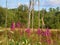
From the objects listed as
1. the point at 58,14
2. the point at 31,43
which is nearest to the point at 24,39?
the point at 31,43

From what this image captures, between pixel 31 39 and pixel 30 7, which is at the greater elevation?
pixel 30 7

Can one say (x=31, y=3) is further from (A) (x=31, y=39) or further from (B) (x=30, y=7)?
(A) (x=31, y=39)

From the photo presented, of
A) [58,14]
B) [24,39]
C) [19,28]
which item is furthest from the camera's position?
[58,14]

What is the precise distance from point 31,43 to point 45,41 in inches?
18.9

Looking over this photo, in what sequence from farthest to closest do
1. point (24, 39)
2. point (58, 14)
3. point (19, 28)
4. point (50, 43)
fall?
point (58, 14), point (24, 39), point (50, 43), point (19, 28)

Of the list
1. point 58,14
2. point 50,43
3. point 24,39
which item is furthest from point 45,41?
point 58,14

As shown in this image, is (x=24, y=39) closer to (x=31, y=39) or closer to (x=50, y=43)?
(x=31, y=39)

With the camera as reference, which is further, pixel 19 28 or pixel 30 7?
pixel 30 7

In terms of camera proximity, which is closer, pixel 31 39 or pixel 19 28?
pixel 19 28

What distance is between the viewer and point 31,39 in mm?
4984

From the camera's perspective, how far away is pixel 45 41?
4.55 m

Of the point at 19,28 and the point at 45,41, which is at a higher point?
the point at 19,28

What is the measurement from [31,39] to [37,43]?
0.18 m

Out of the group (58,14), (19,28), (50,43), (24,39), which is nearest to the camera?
(19,28)
